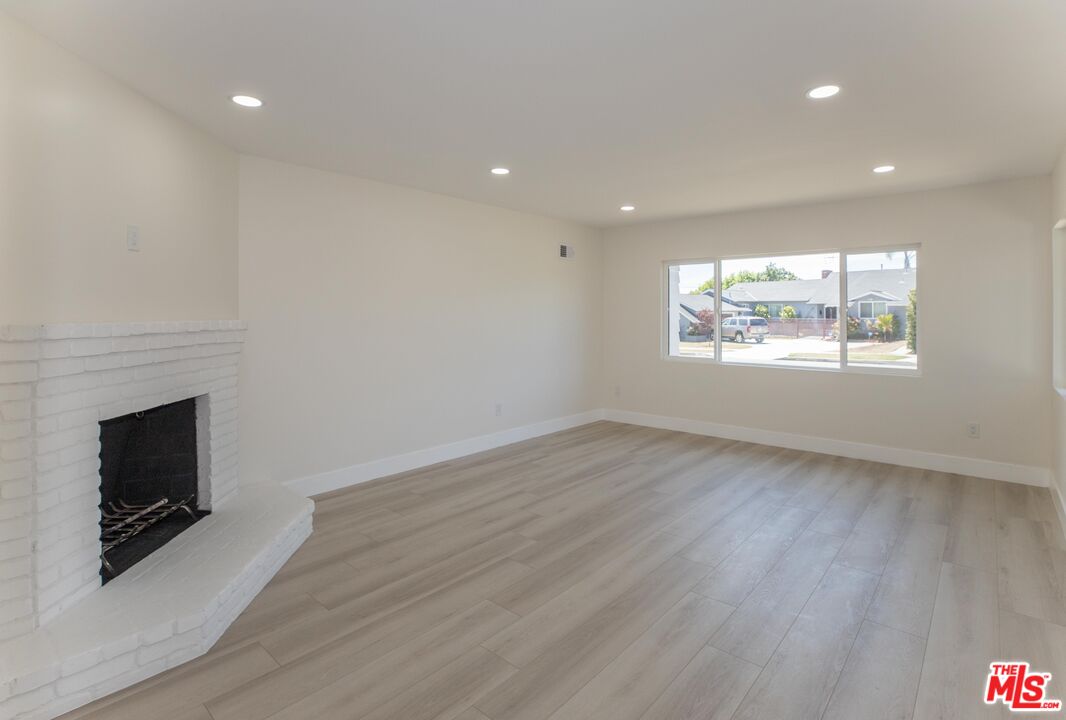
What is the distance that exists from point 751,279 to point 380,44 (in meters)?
4.82

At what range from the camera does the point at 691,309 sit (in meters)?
6.40

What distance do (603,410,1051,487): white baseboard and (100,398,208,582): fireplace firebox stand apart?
16.3 ft

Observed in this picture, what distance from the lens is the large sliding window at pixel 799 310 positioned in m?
4.96

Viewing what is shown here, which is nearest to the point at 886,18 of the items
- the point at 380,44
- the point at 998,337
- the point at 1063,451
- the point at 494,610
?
the point at 380,44

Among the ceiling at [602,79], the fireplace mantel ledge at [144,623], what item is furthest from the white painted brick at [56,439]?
the ceiling at [602,79]

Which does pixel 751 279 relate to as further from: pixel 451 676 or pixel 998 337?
pixel 451 676

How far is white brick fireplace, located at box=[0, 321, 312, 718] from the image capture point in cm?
187

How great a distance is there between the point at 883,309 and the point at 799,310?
2.50 feet

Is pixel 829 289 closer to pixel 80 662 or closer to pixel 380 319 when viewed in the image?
pixel 380 319

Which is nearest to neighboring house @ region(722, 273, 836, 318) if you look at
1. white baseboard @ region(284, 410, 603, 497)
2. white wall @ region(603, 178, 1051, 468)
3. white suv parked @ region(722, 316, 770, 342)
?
white suv parked @ region(722, 316, 770, 342)

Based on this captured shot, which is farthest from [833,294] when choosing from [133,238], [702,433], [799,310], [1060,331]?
[133,238]

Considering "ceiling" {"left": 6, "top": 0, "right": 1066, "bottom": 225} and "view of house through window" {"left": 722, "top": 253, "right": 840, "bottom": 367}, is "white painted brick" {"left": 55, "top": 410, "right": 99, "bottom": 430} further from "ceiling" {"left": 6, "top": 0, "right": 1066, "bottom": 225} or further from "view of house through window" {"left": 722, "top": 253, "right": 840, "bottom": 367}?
"view of house through window" {"left": 722, "top": 253, "right": 840, "bottom": 367}

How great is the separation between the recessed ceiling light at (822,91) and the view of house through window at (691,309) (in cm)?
348

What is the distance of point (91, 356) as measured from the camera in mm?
2268
